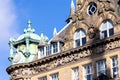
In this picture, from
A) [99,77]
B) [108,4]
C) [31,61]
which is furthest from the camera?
[31,61]

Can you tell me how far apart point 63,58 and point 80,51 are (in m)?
2.42

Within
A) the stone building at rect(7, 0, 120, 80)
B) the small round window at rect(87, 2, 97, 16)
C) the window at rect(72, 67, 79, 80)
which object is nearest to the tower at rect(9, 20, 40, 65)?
the stone building at rect(7, 0, 120, 80)

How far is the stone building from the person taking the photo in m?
57.7

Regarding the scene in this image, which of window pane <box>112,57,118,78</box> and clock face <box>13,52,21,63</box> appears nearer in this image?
window pane <box>112,57,118,78</box>

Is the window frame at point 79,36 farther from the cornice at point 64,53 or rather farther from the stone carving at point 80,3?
the stone carving at point 80,3

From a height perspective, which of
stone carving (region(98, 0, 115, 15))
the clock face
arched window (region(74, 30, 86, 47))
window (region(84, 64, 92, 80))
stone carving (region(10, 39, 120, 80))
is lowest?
window (region(84, 64, 92, 80))

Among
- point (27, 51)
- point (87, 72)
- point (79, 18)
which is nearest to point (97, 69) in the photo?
point (87, 72)

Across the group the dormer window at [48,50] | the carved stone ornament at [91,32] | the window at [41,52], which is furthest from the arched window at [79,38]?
the window at [41,52]

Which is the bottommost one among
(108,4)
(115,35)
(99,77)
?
(99,77)

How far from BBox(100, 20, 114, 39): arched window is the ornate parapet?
3.84 feet

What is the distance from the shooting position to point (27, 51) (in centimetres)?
6588

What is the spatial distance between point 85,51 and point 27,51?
30.6 feet

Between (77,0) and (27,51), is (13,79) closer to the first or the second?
(27,51)

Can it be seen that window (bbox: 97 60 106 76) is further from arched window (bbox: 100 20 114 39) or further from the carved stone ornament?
the carved stone ornament
